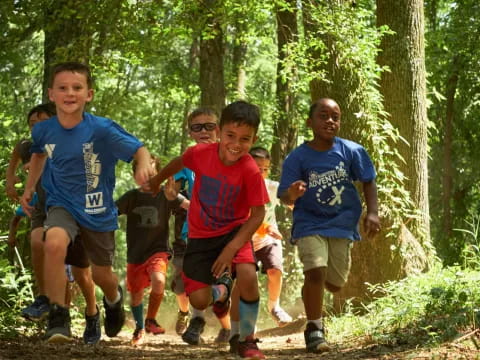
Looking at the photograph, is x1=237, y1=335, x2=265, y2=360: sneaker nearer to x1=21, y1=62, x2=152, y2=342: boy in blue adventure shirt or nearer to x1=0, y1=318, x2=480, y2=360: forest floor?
x1=0, y1=318, x2=480, y2=360: forest floor

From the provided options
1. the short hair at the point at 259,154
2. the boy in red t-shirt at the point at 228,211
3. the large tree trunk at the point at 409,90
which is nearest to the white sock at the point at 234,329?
the boy in red t-shirt at the point at 228,211

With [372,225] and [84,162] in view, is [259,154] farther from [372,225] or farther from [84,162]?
[84,162]

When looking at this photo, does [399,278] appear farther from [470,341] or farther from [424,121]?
[470,341]

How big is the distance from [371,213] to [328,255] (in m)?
0.57

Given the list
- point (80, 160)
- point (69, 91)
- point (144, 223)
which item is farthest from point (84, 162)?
point (144, 223)

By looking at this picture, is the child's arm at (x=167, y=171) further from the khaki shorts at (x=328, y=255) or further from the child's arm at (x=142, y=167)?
the khaki shorts at (x=328, y=255)

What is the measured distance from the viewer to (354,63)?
33.4ft

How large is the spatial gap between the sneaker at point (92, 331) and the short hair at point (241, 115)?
2.28 meters

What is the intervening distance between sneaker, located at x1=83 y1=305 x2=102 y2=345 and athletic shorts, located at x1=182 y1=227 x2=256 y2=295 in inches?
43.5

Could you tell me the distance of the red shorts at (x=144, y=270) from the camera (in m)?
8.77

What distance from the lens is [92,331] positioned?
6863mm

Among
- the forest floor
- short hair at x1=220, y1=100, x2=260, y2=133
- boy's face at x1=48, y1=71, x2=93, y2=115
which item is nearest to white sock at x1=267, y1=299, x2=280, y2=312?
the forest floor

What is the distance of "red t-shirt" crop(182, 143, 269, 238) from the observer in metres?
5.93

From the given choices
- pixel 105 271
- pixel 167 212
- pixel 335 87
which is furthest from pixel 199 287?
pixel 335 87
